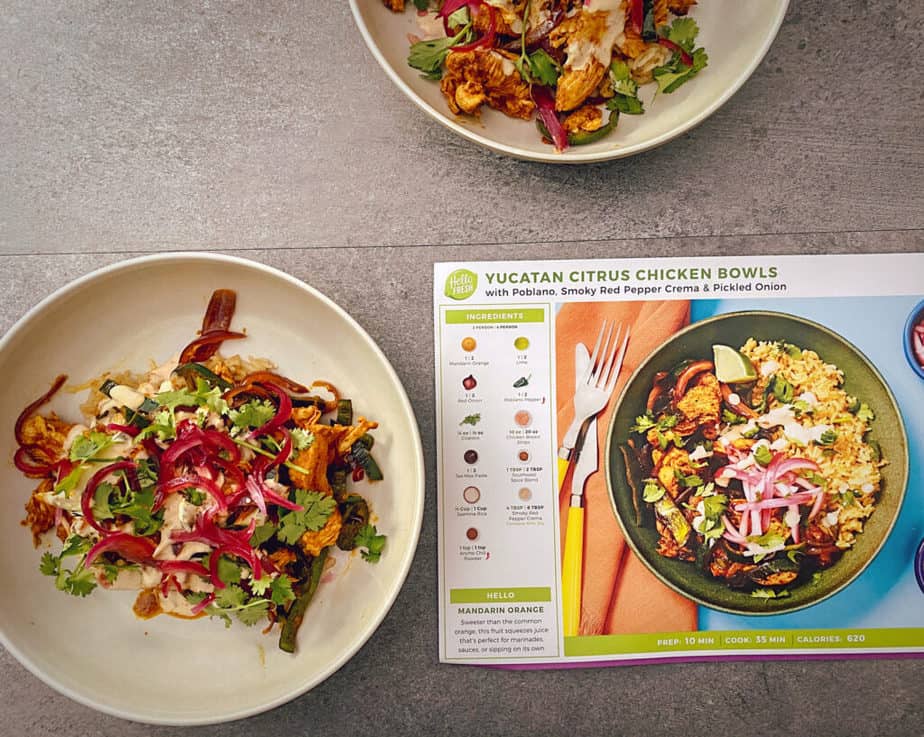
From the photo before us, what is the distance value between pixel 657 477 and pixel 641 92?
22.4 inches

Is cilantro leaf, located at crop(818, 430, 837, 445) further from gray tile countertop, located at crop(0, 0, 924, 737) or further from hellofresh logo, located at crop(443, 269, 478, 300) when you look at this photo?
hellofresh logo, located at crop(443, 269, 478, 300)

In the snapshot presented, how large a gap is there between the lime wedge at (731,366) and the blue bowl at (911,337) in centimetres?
24

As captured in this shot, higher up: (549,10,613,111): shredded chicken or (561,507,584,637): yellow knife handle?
(549,10,613,111): shredded chicken

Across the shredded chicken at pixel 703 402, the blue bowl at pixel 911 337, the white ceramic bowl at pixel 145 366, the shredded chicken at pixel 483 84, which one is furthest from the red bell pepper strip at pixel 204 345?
the blue bowl at pixel 911 337

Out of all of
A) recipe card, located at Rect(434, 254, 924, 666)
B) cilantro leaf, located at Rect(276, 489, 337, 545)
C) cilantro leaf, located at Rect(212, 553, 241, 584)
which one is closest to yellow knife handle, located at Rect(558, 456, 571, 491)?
recipe card, located at Rect(434, 254, 924, 666)

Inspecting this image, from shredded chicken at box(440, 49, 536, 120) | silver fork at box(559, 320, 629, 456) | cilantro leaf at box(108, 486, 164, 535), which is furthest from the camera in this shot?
silver fork at box(559, 320, 629, 456)

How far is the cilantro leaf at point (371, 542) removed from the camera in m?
1.01

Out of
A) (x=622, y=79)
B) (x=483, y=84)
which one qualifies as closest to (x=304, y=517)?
(x=483, y=84)

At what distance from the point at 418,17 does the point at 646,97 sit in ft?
1.16

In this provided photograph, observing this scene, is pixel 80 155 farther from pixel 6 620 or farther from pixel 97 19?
pixel 6 620

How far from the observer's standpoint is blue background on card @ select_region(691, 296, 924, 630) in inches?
43.5

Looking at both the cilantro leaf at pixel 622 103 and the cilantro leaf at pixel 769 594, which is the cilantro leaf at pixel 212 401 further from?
the cilantro leaf at pixel 769 594

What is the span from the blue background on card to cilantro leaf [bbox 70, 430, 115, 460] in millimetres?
849

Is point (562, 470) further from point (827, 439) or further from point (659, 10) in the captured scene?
point (659, 10)
